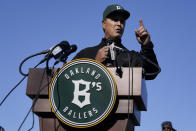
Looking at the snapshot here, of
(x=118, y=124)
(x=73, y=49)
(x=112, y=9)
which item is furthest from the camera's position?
(x=112, y=9)

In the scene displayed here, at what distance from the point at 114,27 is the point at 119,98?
1.17m

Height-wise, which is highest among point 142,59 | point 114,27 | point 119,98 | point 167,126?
point 114,27

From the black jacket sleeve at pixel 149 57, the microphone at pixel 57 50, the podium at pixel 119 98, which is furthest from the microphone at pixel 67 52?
the black jacket sleeve at pixel 149 57

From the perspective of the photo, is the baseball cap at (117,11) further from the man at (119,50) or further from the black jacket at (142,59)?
the black jacket at (142,59)

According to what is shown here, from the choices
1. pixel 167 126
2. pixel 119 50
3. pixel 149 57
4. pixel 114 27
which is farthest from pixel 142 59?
pixel 167 126

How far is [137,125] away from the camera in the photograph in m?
3.17

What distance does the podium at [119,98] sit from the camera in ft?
9.16

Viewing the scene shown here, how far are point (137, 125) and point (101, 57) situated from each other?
630mm

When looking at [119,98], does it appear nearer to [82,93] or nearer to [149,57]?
[82,93]

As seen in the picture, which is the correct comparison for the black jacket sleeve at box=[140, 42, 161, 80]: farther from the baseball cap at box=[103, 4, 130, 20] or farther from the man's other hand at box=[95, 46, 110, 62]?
the baseball cap at box=[103, 4, 130, 20]

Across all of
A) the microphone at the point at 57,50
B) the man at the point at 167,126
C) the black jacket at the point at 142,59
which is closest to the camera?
the microphone at the point at 57,50

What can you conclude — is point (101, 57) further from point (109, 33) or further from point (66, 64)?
point (109, 33)

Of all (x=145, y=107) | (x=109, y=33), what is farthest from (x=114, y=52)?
(x=109, y=33)

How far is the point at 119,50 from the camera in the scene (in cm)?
314
